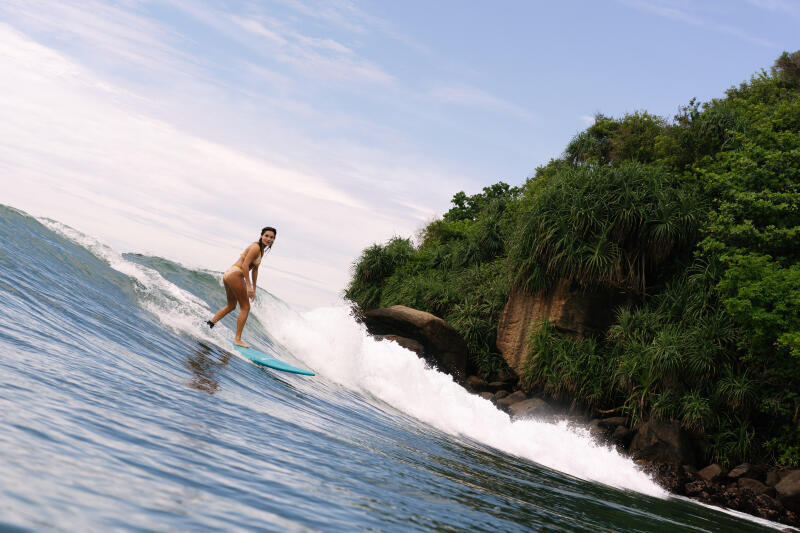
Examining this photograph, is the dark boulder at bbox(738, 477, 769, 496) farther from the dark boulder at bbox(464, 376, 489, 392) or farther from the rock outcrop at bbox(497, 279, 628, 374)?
the dark boulder at bbox(464, 376, 489, 392)

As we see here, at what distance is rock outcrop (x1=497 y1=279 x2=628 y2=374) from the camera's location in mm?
16188

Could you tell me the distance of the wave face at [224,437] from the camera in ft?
10.3

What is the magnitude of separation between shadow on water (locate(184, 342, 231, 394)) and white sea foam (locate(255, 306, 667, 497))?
10.1 feet

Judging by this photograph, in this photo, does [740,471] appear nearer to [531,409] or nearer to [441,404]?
[531,409]

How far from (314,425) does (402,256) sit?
20.0 metres

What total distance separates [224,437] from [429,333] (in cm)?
1269

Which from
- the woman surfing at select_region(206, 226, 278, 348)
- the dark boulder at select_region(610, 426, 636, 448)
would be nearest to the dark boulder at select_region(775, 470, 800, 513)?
the dark boulder at select_region(610, 426, 636, 448)

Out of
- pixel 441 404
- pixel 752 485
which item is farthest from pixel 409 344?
pixel 752 485

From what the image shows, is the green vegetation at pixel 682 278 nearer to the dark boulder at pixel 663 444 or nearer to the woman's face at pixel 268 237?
the dark boulder at pixel 663 444

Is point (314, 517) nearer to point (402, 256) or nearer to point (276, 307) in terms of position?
point (276, 307)

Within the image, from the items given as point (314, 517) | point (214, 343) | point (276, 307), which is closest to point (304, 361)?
point (214, 343)

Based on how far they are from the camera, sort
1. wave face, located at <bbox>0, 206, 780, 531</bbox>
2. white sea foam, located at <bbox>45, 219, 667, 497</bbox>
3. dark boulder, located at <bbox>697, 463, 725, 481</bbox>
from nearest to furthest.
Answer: wave face, located at <bbox>0, 206, 780, 531</bbox> → white sea foam, located at <bbox>45, 219, 667, 497</bbox> → dark boulder, located at <bbox>697, 463, 725, 481</bbox>

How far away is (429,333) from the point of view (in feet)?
56.3

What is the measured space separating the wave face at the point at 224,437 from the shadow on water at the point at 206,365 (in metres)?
0.05
